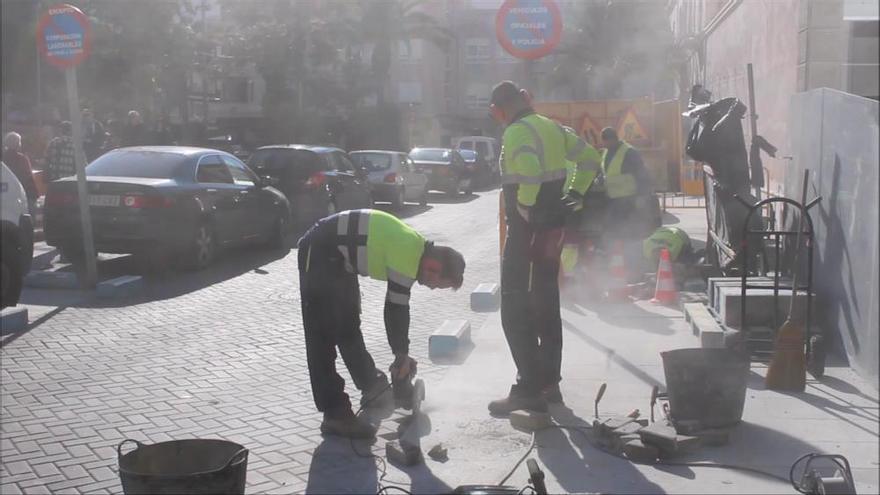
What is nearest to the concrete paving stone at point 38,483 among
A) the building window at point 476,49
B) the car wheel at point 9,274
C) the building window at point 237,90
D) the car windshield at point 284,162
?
the car wheel at point 9,274

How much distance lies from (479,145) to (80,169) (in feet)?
96.4

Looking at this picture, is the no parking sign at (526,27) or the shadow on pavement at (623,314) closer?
the shadow on pavement at (623,314)

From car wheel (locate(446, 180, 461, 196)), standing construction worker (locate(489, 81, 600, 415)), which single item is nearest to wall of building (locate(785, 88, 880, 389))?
standing construction worker (locate(489, 81, 600, 415))

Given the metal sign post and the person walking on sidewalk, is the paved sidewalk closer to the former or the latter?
the person walking on sidewalk

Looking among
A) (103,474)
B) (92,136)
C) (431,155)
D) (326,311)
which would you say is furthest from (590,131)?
(431,155)

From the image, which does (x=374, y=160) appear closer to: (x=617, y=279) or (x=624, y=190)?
(x=624, y=190)

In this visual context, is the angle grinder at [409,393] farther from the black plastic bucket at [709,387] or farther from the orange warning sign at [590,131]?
the orange warning sign at [590,131]

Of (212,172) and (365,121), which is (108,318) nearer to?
(212,172)

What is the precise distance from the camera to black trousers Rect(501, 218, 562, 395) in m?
6.22

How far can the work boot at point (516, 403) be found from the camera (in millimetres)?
6094

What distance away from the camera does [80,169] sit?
35.1ft

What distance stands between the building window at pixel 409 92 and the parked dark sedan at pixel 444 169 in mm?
9646

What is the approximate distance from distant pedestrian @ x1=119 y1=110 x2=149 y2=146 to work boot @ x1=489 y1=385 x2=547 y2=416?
38.6ft

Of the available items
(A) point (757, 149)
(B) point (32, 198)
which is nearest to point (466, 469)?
(A) point (757, 149)
